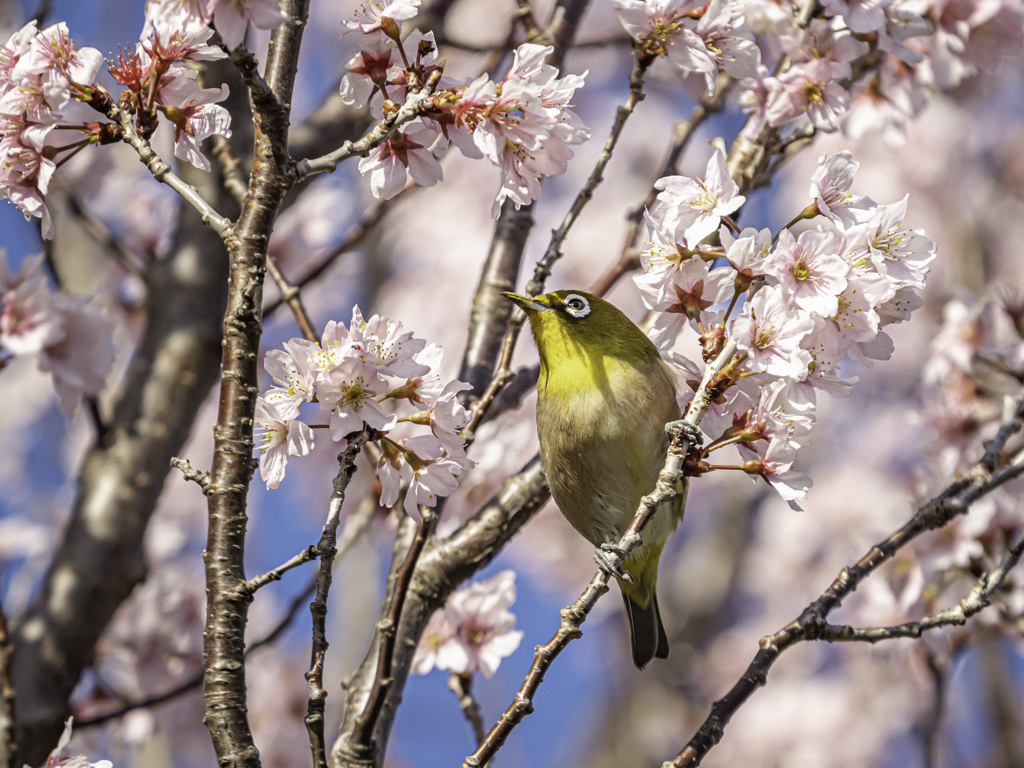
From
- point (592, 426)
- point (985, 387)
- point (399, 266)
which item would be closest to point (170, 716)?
point (592, 426)

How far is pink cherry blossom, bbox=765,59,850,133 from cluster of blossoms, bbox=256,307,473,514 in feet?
4.34

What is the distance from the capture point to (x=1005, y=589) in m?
3.33

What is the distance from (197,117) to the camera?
2.07 meters

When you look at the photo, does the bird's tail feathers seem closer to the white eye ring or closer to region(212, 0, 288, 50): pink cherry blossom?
the white eye ring

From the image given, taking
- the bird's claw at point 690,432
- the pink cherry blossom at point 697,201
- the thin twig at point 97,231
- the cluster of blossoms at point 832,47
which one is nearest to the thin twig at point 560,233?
the cluster of blossoms at point 832,47

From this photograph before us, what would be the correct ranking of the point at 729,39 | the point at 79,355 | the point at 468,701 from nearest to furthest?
the point at 729,39
the point at 79,355
the point at 468,701

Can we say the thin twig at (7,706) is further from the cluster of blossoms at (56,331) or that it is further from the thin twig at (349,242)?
the thin twig at (349,242)

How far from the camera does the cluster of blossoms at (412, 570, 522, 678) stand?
10.1 feet

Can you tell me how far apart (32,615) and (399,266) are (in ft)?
22.8

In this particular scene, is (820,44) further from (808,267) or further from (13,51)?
(13,51)

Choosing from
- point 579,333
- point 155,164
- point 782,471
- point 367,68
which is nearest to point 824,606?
point 782,471

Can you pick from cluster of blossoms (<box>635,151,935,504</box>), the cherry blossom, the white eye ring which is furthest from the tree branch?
the white eye ring

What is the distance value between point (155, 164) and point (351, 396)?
2.09ft

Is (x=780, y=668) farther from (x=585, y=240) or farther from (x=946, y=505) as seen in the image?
(x=946, y=505)
